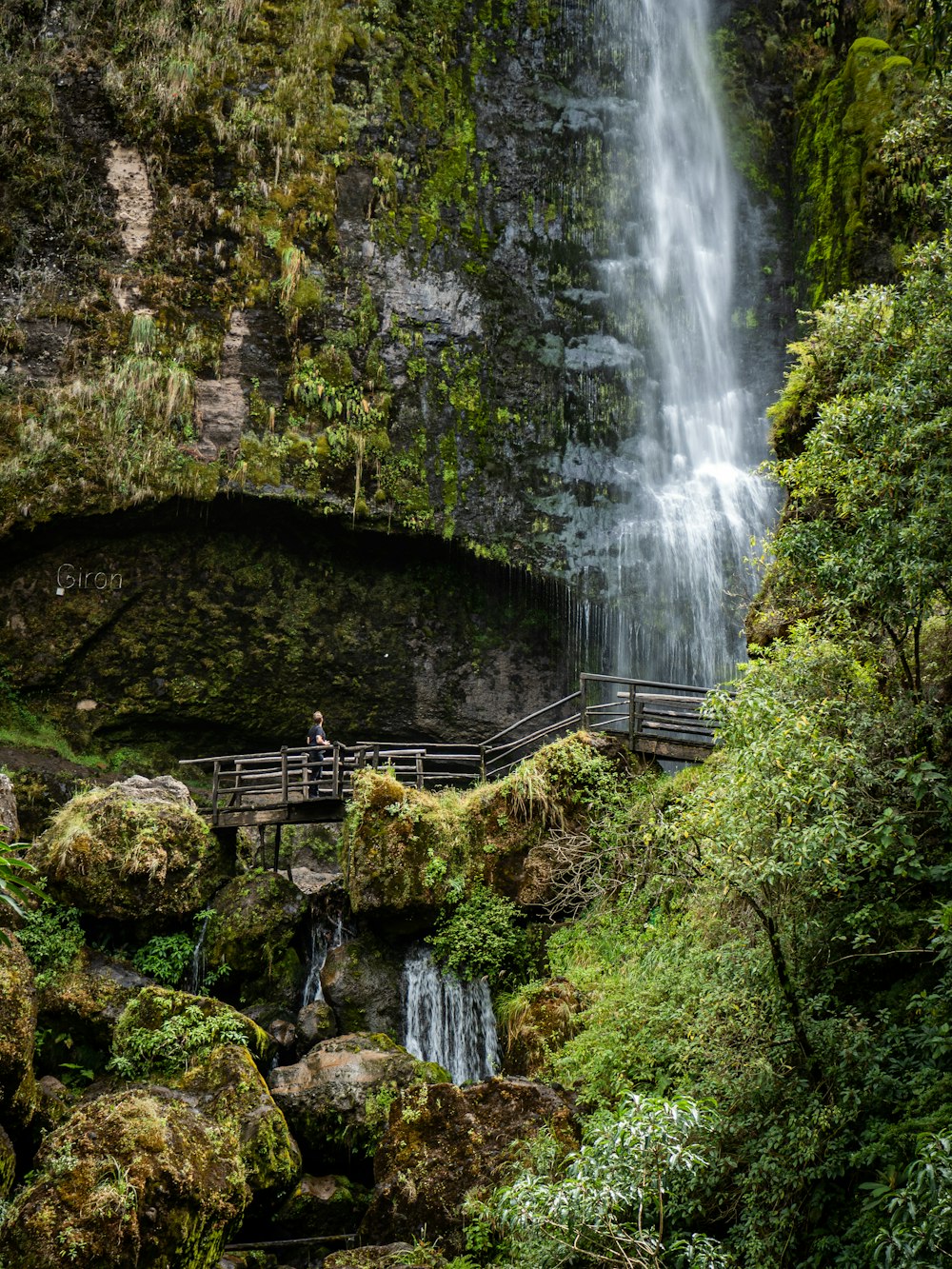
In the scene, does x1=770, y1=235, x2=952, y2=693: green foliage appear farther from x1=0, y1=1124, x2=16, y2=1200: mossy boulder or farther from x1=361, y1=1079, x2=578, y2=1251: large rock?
x1=0, y1=1124, x2=16, y2=1200: mossy boulder

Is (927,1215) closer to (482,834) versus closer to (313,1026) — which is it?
(482,834)

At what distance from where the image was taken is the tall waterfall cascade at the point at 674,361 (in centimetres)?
1955

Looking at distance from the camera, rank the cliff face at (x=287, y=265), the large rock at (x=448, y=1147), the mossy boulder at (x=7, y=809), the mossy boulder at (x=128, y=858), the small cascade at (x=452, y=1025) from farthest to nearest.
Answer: the cliff face at (x=287, y=265), the mossy boulder at (x=128, y=858), the small cascade at (x=452, y=1025), the mossy boulder at (x=7, y=809), the large rock at (x=448, y=1147)

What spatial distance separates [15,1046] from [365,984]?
507cm

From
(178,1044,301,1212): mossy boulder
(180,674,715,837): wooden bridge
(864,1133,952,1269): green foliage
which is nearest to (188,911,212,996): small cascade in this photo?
(180,674,715,837): wooden bridge

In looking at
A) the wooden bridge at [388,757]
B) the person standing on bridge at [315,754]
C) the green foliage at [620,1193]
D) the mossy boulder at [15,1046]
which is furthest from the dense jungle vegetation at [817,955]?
the person standing on bridge at [315,754]

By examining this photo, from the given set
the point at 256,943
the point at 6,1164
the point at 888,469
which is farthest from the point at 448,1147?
the point at 888,469

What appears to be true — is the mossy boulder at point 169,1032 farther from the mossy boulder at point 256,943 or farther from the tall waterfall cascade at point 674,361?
the tall waterfall cascade at point 674,361

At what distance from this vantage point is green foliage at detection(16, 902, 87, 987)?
1117 cm

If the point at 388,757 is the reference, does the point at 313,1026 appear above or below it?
below

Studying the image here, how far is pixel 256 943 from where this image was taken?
41.8ft

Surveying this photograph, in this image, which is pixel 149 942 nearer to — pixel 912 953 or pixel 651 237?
pixel 912 953

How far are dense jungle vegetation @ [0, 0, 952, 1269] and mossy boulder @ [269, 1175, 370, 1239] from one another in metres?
1.57

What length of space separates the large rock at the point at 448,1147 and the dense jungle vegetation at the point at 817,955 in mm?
224
